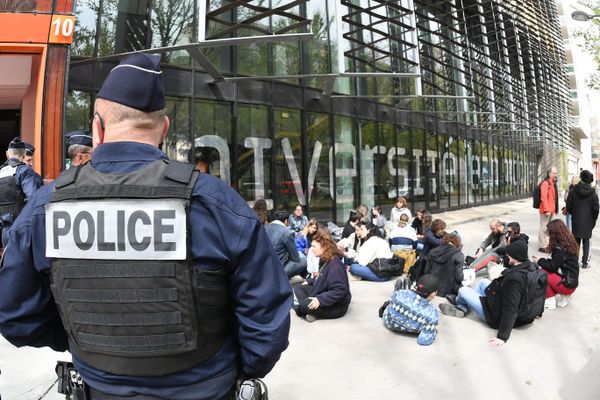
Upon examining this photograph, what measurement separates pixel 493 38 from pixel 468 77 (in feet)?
18.4

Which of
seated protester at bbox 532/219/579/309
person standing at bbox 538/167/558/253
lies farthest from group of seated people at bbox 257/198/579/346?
person standing at bbox 538/167/558/253

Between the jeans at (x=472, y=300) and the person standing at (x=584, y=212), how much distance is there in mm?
3679

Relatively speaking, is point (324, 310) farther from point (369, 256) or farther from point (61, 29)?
point (61, 29)

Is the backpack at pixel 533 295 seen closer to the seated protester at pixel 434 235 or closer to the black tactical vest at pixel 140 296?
the seated protester at pixel 434 235

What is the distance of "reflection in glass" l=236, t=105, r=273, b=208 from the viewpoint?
432 inches

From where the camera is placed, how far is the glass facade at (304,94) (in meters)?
8.95

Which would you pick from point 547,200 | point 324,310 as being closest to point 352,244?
point 324,310

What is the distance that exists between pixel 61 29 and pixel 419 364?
22.9 ft

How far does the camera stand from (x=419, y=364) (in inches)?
161

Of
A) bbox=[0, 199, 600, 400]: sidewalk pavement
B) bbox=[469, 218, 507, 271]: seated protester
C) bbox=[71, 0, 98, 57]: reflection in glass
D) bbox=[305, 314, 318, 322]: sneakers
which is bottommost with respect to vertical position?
bbox=[0, 199, 600, 400]: sidewalk pavement

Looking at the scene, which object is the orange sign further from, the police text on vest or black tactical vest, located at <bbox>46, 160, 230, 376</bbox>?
the police text on vest

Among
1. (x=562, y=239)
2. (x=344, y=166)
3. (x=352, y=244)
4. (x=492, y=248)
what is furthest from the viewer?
(x=344, y=166)

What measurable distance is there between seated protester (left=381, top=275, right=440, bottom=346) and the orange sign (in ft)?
20.6

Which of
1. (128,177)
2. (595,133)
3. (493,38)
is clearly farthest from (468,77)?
(595,133)
